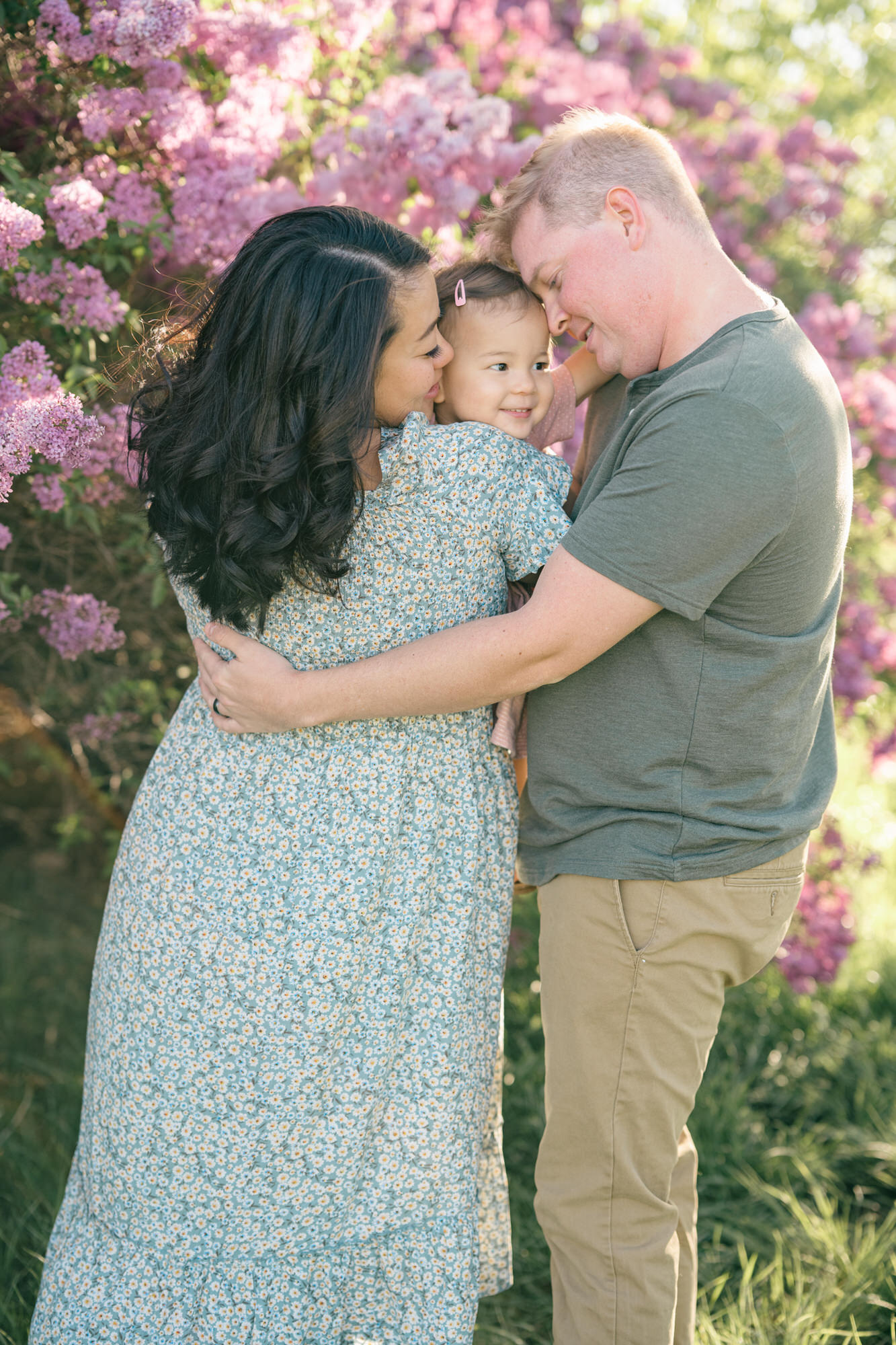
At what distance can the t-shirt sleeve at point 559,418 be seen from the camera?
2129 millimetres

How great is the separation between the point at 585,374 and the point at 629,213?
14.5 inches

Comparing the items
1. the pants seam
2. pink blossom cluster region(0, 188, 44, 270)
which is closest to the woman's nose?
pink blossom cluster region(0, 188, 44, 270)

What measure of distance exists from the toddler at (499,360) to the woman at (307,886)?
0.22 ft

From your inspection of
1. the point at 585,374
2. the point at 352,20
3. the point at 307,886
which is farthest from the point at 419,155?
the point at 307,886

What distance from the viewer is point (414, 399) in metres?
1.85

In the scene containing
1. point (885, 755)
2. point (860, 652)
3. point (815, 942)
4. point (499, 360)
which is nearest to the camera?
point (499, 360)

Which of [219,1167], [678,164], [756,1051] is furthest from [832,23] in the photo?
[219,1167]

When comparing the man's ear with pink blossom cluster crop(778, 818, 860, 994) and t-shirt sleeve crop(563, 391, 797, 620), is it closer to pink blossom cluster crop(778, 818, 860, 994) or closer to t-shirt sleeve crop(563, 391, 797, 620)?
t-shirt sleeve crop(563, 391, 797, 620)

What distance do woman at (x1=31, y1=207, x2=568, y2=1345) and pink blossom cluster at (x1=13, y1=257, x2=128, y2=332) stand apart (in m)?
0.42

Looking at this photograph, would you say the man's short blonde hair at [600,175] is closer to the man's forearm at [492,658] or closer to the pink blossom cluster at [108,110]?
the man's forearm at [492,658]

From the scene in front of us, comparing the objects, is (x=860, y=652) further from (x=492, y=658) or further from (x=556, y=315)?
(x=492, y=658)

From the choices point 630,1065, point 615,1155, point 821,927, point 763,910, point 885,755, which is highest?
point 763,910

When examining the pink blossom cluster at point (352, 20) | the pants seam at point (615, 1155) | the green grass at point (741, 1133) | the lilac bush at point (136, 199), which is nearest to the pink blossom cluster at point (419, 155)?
the lilac bush at point (136, 199)

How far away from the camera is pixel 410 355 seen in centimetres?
181
